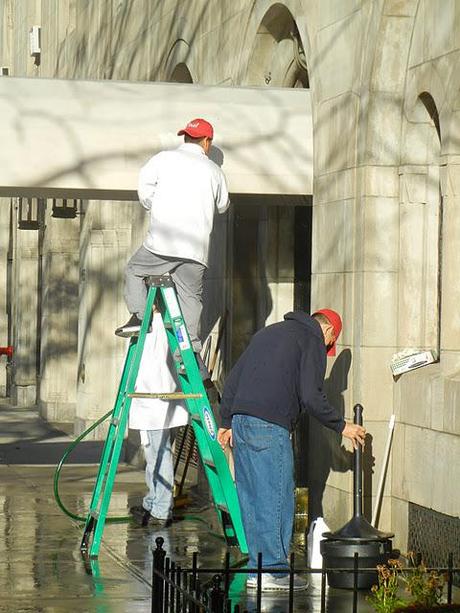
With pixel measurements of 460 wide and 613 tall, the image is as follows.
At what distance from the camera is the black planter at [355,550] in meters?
9.05

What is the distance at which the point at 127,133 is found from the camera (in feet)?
37.0

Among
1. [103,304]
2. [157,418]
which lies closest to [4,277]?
[103,304]

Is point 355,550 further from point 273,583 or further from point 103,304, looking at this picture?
point 103,304

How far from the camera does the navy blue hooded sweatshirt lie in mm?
8914

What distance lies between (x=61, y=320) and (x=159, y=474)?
12.5 m

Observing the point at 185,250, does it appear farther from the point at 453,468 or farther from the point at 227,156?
the point at 453,468

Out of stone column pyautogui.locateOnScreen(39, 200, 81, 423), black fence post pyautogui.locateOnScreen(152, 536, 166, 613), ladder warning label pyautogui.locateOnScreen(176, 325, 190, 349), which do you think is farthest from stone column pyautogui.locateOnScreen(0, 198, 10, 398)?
black fence post pyautogui.locateOnScreen(152, 536, 166, 613)

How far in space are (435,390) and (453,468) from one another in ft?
1.77

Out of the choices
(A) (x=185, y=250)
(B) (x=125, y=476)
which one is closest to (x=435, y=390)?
(A) (x=185, y=250)

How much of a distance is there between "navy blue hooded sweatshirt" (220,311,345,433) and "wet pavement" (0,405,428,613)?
988 mm

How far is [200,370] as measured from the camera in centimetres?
1078

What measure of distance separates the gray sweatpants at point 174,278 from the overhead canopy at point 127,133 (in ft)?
2.77

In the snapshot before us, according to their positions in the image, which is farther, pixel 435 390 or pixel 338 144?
pixel 338 144

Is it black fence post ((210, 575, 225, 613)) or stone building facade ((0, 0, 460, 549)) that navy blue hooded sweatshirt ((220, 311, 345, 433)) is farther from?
black fence post ((210, 575, 225, 613))
